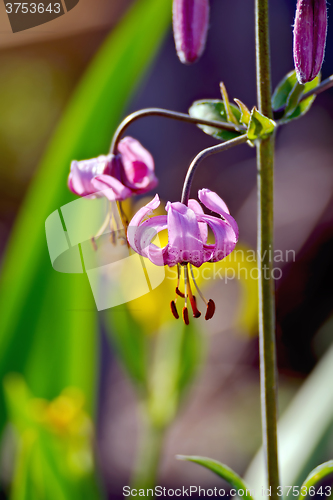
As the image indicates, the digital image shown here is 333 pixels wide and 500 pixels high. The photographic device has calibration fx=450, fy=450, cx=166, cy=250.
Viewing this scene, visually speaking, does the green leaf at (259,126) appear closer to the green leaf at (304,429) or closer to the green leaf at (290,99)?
the green leaf at (290,99)

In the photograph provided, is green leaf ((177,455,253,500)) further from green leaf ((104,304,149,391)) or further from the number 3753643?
the number 3753643

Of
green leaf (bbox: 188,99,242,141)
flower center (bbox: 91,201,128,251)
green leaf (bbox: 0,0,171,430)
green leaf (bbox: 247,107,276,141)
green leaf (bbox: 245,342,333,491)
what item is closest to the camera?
green leaf (bbox: 247,107,276,141)

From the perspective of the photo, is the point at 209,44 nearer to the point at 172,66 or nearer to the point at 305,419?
the point at 172,66

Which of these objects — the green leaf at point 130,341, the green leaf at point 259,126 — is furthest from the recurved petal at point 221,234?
the green leaf at point 130,341

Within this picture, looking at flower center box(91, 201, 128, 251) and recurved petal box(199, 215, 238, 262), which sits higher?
flower center box(91, 201, 128, 251)

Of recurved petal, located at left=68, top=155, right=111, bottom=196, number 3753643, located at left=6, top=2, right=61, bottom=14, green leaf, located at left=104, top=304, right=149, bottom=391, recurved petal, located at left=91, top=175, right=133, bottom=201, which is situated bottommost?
green leaf, located at left=104, top=304, right=149, bottom=391

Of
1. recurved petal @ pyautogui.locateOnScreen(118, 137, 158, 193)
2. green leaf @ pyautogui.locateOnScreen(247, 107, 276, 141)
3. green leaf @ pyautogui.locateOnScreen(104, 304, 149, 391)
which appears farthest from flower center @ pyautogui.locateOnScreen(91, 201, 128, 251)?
Answer: green leaf @ pyautogui.locateOnScreen(104, 304, 149, 391)
